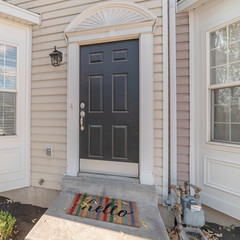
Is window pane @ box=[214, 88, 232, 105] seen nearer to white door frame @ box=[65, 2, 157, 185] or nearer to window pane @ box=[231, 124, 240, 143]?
window pane @ box=[231, 124, 240, 143]

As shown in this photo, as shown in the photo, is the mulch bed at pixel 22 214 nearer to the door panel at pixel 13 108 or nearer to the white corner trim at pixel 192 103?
the door panel at pixel 13 108

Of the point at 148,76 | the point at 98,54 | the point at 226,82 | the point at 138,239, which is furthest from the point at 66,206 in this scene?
the point at 226,82

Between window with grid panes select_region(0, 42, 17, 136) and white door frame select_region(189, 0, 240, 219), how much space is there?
2.67 metres

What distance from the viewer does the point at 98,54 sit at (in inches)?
92.2

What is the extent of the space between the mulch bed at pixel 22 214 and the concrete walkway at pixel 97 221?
55 centimetres

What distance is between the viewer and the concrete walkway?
1457mm

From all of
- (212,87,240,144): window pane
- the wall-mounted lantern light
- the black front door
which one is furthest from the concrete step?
the wall-mounted lantern light

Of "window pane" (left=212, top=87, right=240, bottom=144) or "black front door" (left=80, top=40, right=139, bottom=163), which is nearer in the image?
"window pane" (left=212, top=87, right=240, bottom=144)

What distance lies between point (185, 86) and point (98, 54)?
131cm

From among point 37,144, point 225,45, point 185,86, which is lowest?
point 37,144

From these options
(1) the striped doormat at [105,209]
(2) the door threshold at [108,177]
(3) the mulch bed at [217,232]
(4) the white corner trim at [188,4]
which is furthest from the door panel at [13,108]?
(4) the white corner trim at [188,4]

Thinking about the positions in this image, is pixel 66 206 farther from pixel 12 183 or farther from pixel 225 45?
pixel 225 45

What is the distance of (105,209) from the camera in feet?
5.91

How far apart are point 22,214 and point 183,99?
2785 mm
